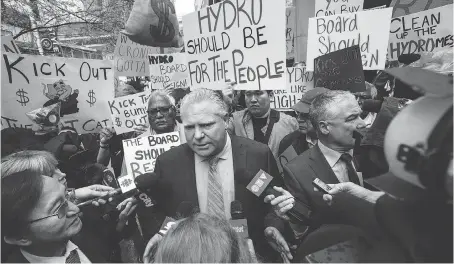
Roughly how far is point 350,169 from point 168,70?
146 inches

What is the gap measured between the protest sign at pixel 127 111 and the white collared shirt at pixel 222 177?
77.9 inches

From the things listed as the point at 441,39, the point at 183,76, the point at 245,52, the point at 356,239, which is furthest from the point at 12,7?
the point at 356,239

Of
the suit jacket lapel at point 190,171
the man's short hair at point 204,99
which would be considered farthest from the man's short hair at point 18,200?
the man's short hair at point 204,99

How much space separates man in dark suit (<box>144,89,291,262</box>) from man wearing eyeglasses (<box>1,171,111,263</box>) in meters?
0.66

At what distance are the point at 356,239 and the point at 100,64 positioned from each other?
144 inches

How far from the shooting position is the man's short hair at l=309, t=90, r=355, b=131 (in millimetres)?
2453

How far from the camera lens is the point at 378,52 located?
3689 millimetres

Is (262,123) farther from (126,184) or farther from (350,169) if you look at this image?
(126,184)

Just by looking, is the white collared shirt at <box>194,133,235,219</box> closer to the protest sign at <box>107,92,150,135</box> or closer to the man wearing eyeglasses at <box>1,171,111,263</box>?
the man wearing eyeglasses at <box>1,171,111,263</box>

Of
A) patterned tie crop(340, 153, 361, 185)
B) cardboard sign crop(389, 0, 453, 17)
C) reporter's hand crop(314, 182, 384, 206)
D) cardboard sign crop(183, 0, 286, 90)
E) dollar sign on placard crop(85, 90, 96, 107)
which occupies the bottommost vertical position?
patterned tie crop(340, 153, 361, 185)

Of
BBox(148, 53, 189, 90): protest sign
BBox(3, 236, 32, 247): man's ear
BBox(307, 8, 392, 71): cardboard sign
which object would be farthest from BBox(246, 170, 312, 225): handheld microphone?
BBox(148, 53, 189, 90): protest sign

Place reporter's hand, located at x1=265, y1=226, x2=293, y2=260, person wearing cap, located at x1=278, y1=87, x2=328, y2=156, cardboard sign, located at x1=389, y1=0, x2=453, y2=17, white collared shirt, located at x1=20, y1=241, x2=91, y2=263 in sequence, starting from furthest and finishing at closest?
cardboard sign, located at x1=389, y1=0, x2=453, y2=17, person wearing cap, located at x1=278, y1=87, x2=328, y2=156, reporter's hand, located at x1=265, y1=226, x2=293, y2=260, white collared shirt, located at x1=20, y1=241, x2=91, y2=263

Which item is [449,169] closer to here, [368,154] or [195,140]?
[368,154]

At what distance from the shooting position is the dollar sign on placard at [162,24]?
418 cm
